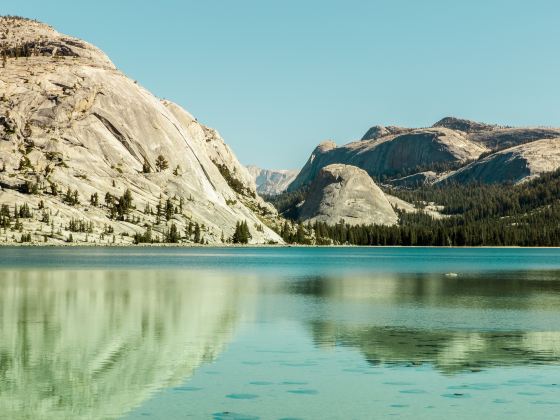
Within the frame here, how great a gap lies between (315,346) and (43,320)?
65.7 feet

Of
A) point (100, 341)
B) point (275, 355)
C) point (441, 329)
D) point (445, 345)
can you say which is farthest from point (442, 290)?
point (100, 341)

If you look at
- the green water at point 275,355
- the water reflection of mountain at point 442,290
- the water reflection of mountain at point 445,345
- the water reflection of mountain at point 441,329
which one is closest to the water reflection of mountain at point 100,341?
the green water at point 275,355

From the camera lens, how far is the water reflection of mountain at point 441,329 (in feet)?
124

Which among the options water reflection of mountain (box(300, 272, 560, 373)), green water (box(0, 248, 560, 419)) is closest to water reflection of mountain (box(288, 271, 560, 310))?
water reflection of mountain (box(300, 272, 560, 373))

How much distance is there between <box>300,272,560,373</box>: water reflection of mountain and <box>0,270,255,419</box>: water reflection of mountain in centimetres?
802

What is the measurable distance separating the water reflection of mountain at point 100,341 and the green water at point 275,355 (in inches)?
4.4

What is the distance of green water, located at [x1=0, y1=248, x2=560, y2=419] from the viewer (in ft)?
90.4

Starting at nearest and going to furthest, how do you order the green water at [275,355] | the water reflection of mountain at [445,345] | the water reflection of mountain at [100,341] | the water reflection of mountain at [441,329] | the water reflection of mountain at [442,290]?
A: the green water at [275,355] < the water reflection of mountain at [100,341] < the water reflection of mountain at [445,345] < the water reflection of mountain at [441,329] < the water reflection of mountain at [442,290]

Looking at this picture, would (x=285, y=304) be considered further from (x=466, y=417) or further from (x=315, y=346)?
(x=466, y=417)

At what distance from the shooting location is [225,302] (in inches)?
2613

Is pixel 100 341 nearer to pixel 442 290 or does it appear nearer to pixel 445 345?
pixel 445 345

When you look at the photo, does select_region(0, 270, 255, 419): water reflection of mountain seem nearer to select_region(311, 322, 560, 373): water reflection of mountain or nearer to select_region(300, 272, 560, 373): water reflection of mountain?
select_region(311, 322, 560, 373): water reflection of mountain

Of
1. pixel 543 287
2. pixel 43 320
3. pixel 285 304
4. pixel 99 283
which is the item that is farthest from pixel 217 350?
pixel 543 287

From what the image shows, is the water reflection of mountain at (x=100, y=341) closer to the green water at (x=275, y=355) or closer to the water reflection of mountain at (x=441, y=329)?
the green water at (x=275, y=355)
